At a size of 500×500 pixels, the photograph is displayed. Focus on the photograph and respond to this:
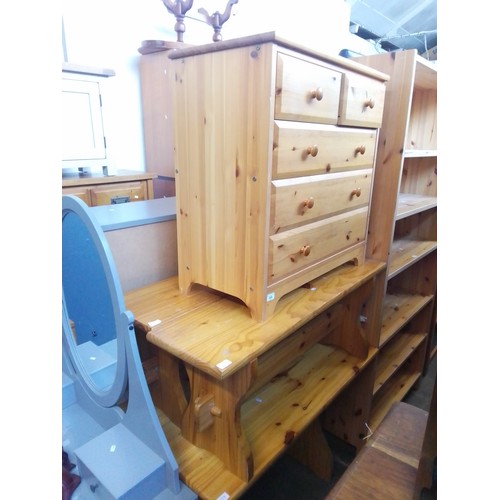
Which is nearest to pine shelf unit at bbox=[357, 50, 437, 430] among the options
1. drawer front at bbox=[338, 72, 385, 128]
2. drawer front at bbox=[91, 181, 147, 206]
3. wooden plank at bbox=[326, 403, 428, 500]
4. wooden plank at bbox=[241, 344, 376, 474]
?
drawer front at bbox=[338, 72, 385, 128]

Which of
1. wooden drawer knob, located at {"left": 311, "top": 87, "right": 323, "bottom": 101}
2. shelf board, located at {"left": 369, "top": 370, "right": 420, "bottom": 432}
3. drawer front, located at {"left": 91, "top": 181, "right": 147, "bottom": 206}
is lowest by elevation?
shelf board, located at {"left": 369, "top": 370, "right": 420, "bottom": 432}

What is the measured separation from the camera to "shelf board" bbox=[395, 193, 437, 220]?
1.58m

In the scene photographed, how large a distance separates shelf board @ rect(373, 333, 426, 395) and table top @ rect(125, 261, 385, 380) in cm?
88

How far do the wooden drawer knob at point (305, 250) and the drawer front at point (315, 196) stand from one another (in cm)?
7

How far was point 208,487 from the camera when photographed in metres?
0.84

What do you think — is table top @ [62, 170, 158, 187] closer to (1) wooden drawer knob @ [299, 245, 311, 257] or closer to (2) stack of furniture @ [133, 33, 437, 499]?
(2) stack of furniture @ [133, 33, 437, 499]

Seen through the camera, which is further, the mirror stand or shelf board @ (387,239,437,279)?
shelf board @ (387,239,437,279)

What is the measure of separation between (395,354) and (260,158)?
162cm

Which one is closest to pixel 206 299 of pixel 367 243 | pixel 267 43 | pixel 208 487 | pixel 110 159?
pixel 208 487

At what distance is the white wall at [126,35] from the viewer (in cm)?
200

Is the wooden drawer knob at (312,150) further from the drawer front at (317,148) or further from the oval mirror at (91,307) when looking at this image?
the oval mirror at (91,307)

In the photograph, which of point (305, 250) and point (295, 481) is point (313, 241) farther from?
point (295, 481)
